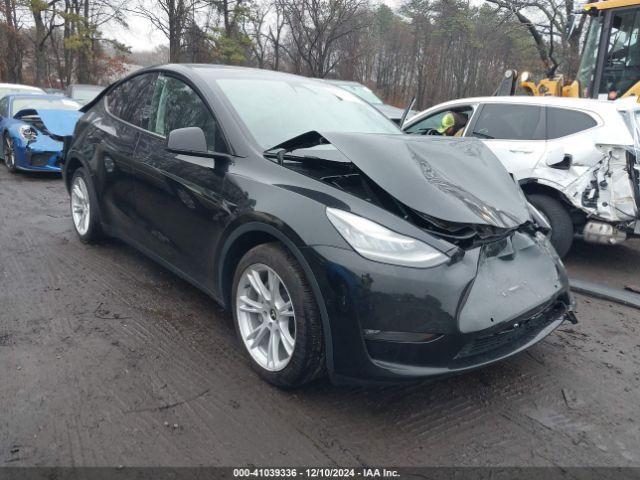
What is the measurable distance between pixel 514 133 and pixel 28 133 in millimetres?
7295

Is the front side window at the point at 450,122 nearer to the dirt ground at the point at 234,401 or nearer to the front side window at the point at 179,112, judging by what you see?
the dirt ground at the point at 234,401

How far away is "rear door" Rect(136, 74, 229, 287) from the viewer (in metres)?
3.05

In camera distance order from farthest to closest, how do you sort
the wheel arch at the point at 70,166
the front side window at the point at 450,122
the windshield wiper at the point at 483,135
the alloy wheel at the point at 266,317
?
the front side window at the point at 450,122 < the windshield wiper at the point at 483,135 < the wheel arch at the point at 70,166 < the alloy wheel at the point at 266,317

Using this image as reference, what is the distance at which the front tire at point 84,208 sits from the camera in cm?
451

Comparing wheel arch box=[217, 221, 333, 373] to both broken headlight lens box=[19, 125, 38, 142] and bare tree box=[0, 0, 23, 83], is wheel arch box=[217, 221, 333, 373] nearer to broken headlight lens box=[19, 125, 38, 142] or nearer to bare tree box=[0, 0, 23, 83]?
broken headlight lens box=[19, 125, 38, 142]

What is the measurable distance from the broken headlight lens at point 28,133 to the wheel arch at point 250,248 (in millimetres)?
6785

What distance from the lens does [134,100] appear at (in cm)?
411

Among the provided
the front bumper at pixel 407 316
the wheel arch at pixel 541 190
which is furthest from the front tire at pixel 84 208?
the wheel arch at pixel 541 190

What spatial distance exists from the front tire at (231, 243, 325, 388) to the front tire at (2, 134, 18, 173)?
24.0 ft

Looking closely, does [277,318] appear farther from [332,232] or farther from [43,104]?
[43,104]

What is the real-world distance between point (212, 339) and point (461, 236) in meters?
1.66

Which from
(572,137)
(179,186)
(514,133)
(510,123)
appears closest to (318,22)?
(510,123)

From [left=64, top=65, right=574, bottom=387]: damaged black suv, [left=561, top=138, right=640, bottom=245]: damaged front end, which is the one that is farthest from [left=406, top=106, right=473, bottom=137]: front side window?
[left=64, top=65, right=574, bottom=387]: damaged black suv

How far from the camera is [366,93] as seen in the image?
14.6 meters
